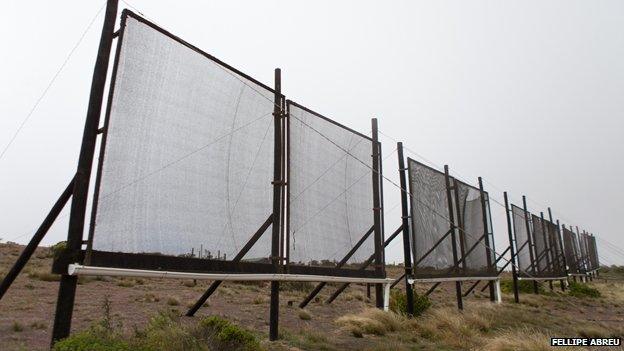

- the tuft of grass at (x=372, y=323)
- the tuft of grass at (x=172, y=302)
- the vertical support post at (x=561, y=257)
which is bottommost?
the tuft of grass at (x=372, y=323)

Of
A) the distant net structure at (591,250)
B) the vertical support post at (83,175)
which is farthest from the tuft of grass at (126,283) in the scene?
the distant net structure at (591,250)

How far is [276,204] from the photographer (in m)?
7.87

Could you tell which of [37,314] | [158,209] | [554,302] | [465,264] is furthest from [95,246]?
[554,302]

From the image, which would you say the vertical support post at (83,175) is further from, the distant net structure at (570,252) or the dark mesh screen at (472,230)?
the distant net structure at (570,252)

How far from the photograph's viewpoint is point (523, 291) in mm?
22203

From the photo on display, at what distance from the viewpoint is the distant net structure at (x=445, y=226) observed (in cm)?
1160

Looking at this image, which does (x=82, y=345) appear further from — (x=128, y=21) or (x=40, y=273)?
(x=40, y=273)

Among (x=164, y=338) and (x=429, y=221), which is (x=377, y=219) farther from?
(x=164, y=338)

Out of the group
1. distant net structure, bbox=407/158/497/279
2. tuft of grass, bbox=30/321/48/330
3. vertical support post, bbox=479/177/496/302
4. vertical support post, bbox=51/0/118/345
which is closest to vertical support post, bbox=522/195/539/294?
vertical support post, bbox=479/177/496/302

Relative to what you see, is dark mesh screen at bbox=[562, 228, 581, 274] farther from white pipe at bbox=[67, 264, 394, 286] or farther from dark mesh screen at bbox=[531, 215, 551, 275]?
white pipe at bbox=[67, 264, 394, 286]

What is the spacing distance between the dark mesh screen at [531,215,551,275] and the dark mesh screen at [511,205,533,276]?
100cm

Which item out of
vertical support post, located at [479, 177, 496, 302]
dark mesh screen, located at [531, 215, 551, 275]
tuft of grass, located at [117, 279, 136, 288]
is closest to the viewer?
tuft of grass, located at [117, 279, 136, 288]

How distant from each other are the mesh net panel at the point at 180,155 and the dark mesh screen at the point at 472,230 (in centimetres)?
934

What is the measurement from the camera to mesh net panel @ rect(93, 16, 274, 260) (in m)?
5.28
